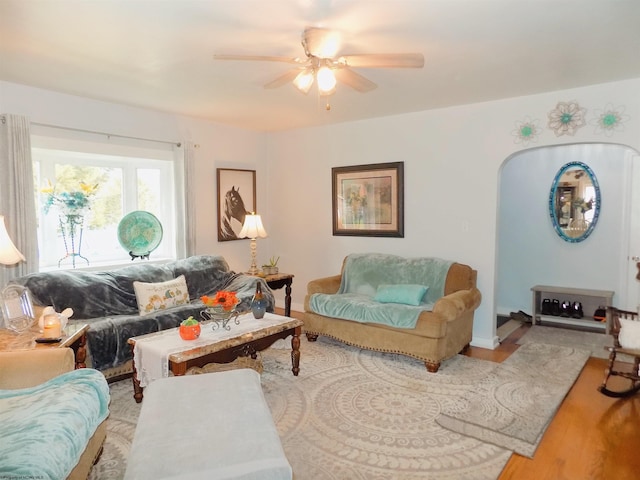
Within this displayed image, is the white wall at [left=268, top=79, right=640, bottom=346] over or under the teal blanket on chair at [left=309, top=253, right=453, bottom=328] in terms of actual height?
over

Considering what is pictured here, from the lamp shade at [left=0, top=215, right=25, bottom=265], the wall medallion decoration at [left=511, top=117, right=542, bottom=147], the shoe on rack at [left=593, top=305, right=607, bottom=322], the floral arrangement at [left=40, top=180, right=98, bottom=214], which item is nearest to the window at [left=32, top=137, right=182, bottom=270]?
the floral arrangement at [left=40, top=180, right=98, bottom=214]

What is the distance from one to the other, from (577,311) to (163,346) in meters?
4.86

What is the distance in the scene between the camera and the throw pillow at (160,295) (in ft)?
12.6

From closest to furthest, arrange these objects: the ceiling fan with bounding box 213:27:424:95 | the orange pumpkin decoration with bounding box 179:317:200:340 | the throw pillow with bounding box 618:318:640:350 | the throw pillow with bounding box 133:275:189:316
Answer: the ceiling fan with bounding box 213:27:424:95 < the orange pumpkin decoration with bounding box 179:317:200:340 < the throw pillow with bounding box 618:318:640:350 < the throw pillow with bounding box 133:275:189:316

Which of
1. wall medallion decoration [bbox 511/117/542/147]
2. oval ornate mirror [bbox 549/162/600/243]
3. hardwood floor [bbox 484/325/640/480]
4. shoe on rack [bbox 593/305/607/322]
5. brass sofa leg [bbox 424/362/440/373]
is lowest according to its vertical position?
hardwood floor [bbox 484/325/640/480]

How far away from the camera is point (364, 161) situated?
5.13m

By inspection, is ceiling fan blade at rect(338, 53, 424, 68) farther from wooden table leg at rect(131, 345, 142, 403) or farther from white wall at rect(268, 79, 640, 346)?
wooden table leg at rect(131, 345, 142, 403)

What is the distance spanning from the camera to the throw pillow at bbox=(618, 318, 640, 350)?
3.08 m

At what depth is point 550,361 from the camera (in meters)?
3.94

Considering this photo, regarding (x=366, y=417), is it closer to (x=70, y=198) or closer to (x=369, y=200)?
(x=369, y=200)

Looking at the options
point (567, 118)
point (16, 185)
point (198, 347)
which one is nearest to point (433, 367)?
point (198, 347)

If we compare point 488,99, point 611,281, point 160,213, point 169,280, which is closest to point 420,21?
point 488,99

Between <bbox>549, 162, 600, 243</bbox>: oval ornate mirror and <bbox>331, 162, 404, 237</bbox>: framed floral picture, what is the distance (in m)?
2.17

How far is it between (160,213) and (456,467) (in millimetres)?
4022
